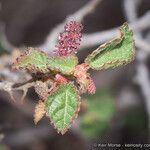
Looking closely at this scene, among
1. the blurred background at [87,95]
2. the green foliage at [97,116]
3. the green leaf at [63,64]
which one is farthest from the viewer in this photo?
the green foliage at [97,116]

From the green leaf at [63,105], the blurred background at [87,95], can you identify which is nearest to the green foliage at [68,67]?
the green leaf at [63,105]

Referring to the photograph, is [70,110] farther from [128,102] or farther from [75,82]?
[128,102]

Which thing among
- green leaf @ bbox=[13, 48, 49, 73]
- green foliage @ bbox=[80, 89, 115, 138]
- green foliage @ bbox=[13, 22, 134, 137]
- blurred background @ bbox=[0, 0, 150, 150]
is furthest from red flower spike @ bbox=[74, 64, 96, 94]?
green foliage @ bbox=[80, 89, 115, 138]

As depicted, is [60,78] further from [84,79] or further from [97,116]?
[97,116]

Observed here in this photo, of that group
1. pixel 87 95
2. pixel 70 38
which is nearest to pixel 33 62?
pixel 70 38

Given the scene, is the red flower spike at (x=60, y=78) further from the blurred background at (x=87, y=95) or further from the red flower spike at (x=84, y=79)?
the blurred background at (x=87, y=95)

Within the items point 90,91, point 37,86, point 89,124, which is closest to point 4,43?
point 89,124
